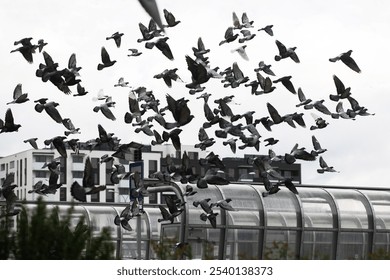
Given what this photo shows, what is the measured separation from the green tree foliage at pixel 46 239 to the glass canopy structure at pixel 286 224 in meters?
13.4

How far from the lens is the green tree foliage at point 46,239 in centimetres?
1191

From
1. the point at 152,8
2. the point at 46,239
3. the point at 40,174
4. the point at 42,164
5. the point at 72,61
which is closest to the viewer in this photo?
the point at 152,8

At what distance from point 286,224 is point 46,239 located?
16379mm

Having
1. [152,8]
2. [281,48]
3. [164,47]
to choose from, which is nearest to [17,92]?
[164,47]

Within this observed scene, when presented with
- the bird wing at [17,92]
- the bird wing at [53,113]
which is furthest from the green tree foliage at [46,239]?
the bird wing at [17,92]

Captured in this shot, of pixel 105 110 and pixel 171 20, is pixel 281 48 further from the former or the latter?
pixel 105 110

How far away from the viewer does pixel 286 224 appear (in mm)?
27641

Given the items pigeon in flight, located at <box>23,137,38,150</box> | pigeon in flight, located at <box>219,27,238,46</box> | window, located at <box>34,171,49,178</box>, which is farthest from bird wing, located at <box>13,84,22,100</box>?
window, located at <box>34,171,49,178</box>

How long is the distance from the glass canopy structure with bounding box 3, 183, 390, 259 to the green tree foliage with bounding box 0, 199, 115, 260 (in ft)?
44.1

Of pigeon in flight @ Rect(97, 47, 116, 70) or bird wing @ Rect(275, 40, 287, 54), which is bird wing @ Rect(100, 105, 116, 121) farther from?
bird wing @ Rect(275, 40, 287, 54)

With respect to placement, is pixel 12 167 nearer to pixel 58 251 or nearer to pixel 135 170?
pixel 135 170

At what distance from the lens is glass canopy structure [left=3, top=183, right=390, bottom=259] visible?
26344 mm

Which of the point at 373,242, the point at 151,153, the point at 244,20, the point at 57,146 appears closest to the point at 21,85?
the point at 57,146

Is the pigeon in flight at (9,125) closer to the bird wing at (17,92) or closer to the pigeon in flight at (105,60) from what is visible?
the bird wing at (17,92)
